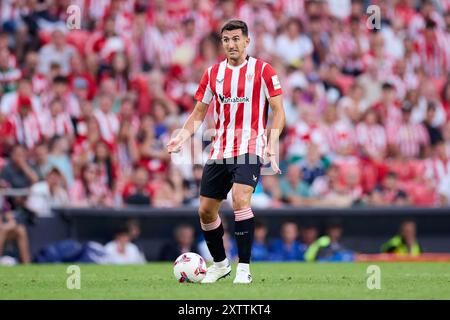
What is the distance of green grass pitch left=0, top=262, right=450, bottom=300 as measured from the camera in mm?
8422

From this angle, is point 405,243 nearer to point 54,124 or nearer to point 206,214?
point 54,124

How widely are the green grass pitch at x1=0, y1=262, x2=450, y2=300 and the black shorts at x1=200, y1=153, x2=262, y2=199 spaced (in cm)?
92

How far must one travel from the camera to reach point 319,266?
13594 millimetres

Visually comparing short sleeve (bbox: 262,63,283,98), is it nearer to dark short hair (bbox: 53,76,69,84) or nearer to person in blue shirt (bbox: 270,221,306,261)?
person in blue shirt (bbox: 270,221,306,261)

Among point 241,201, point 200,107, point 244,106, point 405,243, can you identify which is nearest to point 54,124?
point 405,243

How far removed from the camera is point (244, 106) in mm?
9719

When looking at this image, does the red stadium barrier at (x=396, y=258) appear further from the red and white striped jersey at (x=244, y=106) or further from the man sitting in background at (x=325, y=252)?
the red and white striped jersey at (x=244, y=106)

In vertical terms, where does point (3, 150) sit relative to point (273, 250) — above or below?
above

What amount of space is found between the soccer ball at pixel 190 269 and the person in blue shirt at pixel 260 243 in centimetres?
631

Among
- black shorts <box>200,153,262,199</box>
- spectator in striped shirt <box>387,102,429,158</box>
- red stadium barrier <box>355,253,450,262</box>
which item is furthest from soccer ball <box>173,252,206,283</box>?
spectator in striped shirt <box>387,102,429,158</box>

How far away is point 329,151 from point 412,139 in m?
2.00

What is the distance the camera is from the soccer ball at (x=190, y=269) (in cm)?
976
